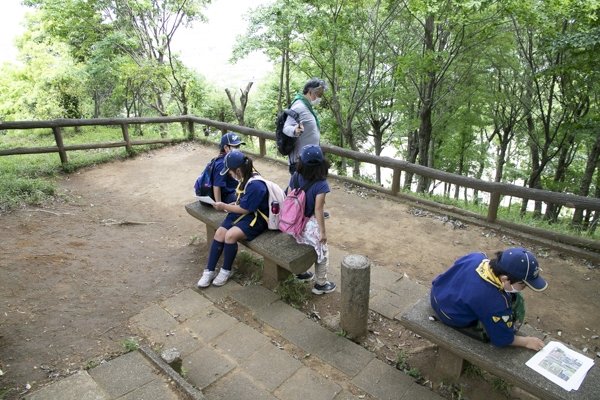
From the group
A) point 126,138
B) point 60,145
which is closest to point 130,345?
point 60,145

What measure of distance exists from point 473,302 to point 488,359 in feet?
1.26

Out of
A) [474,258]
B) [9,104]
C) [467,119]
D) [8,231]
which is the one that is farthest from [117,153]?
[9,104]

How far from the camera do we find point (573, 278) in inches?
175

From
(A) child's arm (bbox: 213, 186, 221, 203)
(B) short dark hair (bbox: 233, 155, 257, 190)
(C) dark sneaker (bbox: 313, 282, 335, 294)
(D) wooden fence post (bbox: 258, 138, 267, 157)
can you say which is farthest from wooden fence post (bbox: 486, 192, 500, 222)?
(D) wooden fence post (bbox: 258, 138, 267, 157)

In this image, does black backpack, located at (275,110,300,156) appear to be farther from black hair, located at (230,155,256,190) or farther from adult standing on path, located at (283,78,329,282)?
black hair, located at (230,155,256,190)

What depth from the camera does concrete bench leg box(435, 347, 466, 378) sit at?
2.86 meters

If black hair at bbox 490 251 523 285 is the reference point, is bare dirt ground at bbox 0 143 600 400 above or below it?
below

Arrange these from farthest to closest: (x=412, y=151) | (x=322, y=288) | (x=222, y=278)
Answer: (x=412, y=151), (x=222, y=278), (x=322, y=288)

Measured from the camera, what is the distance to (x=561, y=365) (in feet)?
8.05

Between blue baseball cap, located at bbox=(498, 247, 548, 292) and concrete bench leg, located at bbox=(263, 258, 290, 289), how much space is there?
7.34 feet

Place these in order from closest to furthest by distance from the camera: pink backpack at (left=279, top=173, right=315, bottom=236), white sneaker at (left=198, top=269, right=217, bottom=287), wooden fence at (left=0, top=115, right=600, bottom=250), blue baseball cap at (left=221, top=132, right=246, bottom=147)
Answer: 1. pink backpack at (left=279, top=173, right=315, bottom=236)
2. white sneaker at (left=198, top=269, right=217, bottom=287)
3. blue baseball cap at (left=221, top=132, right=246, bottom=147)
4. wooden fence at (left=0, top=115, right=600, bottom=250)

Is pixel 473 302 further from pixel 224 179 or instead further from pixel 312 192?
pixel 224 179

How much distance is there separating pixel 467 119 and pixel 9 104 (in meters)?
21.1

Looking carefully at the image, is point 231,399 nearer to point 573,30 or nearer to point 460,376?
point 460,376
